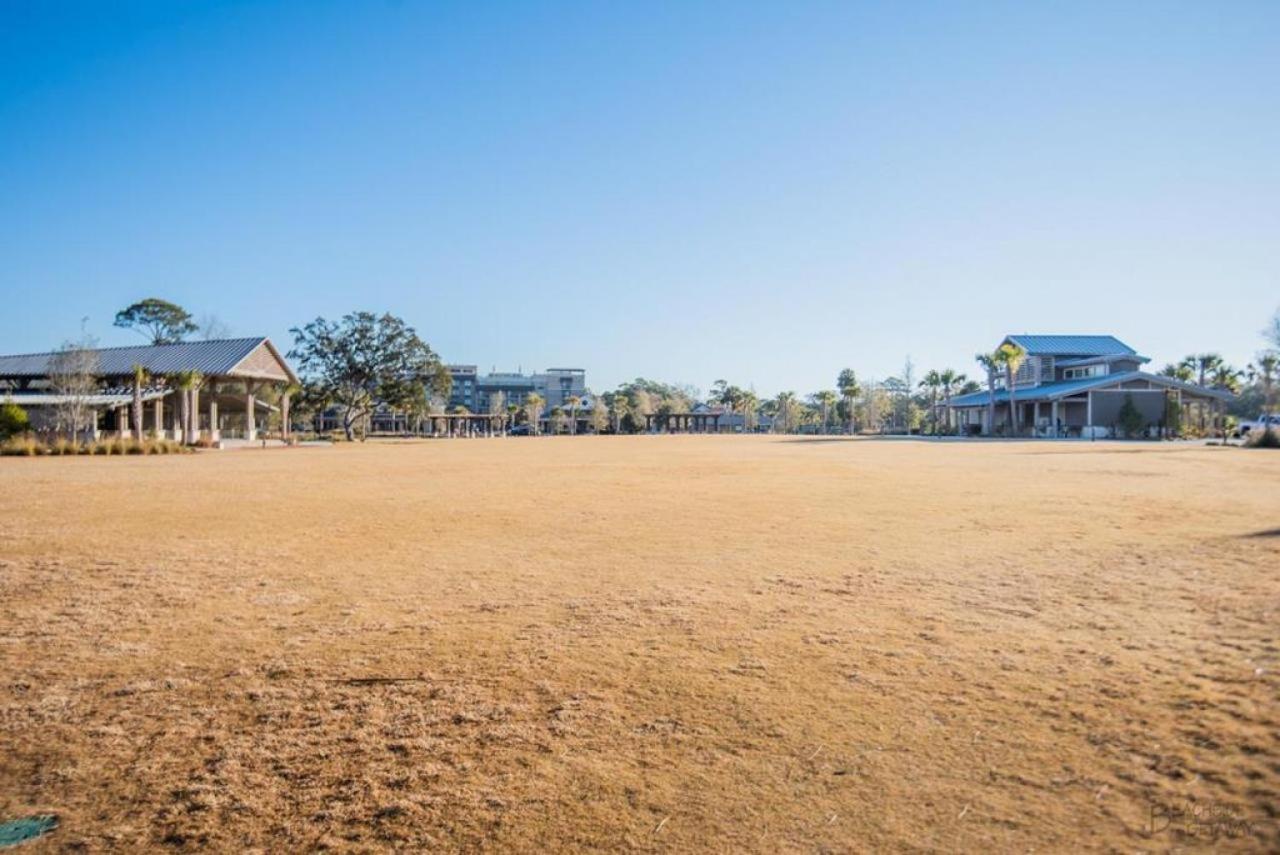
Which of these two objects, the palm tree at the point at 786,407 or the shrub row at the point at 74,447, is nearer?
the shrub row at the point at 74,447

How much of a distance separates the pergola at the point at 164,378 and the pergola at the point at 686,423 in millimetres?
82253

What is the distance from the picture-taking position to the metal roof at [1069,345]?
225 feet

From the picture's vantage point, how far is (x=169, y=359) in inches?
1944

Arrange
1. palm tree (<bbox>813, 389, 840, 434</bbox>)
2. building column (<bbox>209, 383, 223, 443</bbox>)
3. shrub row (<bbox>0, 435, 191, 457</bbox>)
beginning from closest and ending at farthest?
shrub row (<bbox>0, 435, 191, 457</bbox>) < building column (<bbox>209, 383, 223, 443</bbox>) < palm tree (<bbox>813, 389, 840, 434</bbox>)

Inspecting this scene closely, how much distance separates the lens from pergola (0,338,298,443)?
45344 mm

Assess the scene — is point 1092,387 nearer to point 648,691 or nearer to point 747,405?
point 648,691

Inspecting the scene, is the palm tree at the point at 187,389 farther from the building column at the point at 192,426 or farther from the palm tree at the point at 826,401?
the palm tree at the point at 826,401

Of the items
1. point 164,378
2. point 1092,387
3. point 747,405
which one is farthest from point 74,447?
point 747,405

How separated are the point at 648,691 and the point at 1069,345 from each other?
7744 cm

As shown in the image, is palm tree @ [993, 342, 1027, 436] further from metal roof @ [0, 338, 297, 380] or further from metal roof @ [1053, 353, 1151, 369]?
metal roof @ [0, 338, 297, 380]

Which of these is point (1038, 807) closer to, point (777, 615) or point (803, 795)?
point (803, 795)

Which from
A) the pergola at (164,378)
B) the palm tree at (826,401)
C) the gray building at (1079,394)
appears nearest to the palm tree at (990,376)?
the gray building at (1079,394)

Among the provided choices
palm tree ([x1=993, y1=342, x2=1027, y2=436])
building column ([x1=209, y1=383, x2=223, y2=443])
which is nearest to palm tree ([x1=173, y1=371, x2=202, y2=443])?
building column ([x1=209, y1=383, x2=223, y2=443])

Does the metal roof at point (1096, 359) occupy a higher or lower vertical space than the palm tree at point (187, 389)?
higher
